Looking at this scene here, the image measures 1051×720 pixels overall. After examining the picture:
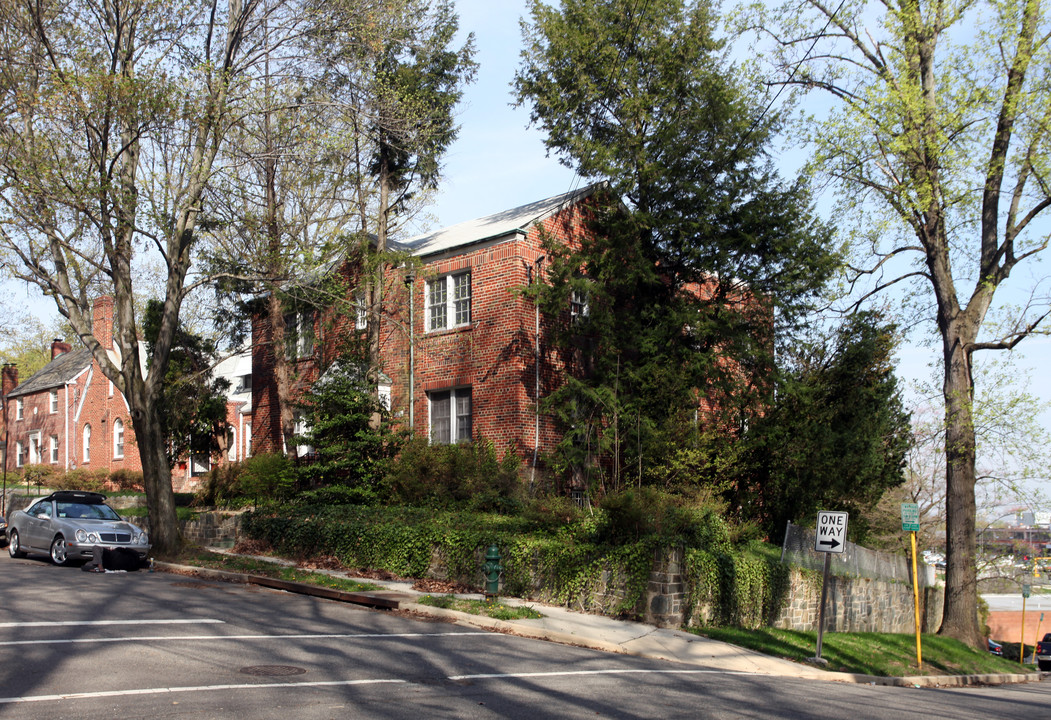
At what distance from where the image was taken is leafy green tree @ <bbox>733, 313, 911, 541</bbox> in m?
22.5

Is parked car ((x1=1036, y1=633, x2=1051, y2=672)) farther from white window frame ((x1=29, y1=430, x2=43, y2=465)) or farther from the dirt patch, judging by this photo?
white window frame ((x1=29, y1=430, x2=43, y2=465))

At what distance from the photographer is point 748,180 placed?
23.1m

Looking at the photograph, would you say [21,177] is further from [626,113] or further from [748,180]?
[748,180]

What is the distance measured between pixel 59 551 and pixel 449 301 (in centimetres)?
1216

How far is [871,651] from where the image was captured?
17.6 meters

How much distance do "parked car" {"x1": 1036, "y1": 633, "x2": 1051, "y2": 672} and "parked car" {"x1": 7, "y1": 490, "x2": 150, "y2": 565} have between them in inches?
1634

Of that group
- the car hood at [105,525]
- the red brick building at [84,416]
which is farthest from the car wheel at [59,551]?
the red brick building at [84,416]

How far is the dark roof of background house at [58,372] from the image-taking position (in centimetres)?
4690

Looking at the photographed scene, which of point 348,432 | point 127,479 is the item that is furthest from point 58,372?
point 348,432

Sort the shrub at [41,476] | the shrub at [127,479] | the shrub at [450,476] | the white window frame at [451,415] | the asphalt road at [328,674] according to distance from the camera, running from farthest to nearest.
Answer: the shrub at [41,476]
the shrub at [127,479]
the white window frame at [451,415]
the shrub at [450,476]
the asphalt road at [328,674]

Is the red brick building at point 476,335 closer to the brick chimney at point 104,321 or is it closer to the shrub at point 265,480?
the shrub at point 265,480

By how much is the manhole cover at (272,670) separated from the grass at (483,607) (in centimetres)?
566

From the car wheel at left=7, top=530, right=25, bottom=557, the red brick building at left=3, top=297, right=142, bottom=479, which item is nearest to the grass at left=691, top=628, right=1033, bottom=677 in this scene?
the car wheel at left=7, top=530, right=25, bottom=557

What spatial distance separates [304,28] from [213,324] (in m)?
12.4
